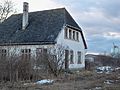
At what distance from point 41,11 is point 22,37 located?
223 inches

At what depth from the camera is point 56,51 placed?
26.6 meters

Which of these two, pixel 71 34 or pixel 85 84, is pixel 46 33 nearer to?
pixel 71 34

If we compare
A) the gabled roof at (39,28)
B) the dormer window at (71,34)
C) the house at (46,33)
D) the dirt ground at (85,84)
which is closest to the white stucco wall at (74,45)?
the house at (46,33)

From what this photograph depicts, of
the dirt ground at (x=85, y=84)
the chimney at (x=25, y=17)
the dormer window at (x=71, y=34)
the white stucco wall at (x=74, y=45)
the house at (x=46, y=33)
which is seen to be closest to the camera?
the dirt ground at (x=85, y=84)

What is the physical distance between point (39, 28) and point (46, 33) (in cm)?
198

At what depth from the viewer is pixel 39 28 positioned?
120 feet

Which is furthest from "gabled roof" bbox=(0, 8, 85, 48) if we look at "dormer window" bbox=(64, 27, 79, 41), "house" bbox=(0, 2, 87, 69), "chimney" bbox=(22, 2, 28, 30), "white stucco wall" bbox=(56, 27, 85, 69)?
"white stucco wall" bbox=(56, 27, 85, 69)

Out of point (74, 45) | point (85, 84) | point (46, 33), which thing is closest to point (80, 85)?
point (85, 84)

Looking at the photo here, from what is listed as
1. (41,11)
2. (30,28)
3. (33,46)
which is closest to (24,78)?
(33,46)

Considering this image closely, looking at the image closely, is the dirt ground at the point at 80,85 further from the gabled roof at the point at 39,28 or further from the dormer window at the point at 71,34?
the dormer window at the point at 71,34

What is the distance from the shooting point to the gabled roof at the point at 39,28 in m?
34.8

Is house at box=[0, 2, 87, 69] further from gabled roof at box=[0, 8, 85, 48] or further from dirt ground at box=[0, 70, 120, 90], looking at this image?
dirt ground at box=[0, 70, 120, 90]

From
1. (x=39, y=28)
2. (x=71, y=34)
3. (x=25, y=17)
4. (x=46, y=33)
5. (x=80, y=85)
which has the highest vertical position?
(x=25, y=17)

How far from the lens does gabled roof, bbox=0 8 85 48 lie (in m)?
34.8
